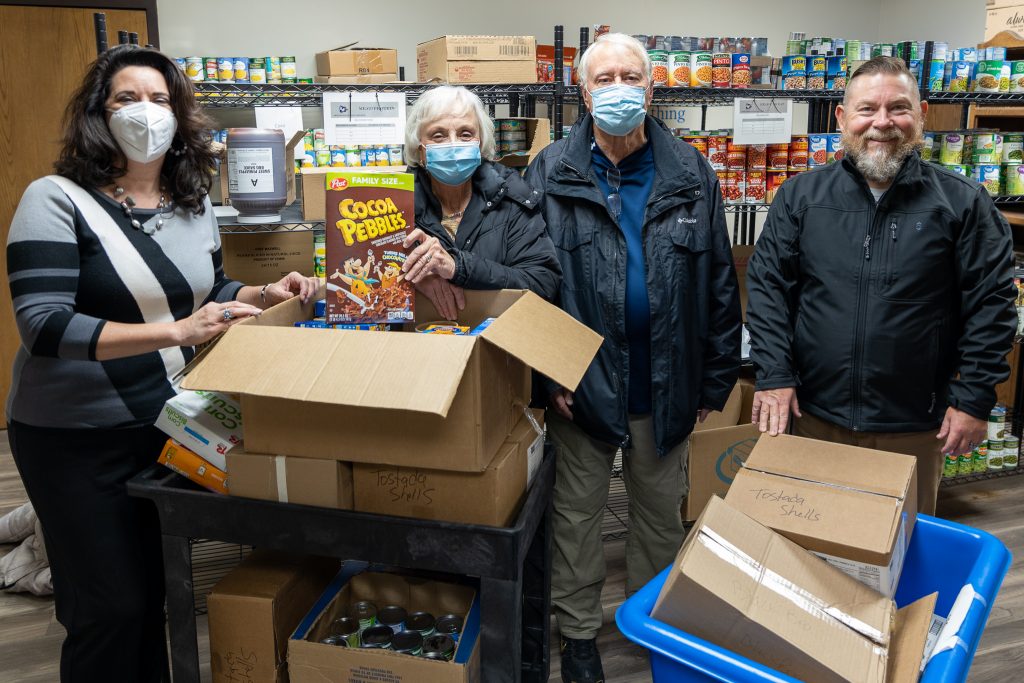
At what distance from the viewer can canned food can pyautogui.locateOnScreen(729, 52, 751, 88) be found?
332cm

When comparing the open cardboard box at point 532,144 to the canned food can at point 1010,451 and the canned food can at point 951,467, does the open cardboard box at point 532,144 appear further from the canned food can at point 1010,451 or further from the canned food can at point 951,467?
the canned food can at point 1010,451

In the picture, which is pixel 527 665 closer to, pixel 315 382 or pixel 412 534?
pixel 412 534

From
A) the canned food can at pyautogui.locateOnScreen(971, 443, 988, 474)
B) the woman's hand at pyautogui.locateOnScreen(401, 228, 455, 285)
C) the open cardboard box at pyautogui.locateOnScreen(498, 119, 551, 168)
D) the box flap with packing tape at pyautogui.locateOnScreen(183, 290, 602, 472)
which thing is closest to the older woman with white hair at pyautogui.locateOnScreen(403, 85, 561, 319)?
the woman's hand at pyautogui.locateOnScreen(401, 228, 455, 285)

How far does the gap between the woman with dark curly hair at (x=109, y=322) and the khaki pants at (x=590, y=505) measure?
0.92m

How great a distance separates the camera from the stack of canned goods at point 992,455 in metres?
3.78

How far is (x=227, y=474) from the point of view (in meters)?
1.57

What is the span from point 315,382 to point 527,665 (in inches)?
39.7

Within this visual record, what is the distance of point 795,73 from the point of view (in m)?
3.44

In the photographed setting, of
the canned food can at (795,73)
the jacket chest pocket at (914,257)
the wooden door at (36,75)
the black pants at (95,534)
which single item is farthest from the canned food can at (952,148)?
the wooden door at (36,75)

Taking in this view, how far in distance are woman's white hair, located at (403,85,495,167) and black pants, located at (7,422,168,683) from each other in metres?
0.91

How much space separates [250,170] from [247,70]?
905 mm

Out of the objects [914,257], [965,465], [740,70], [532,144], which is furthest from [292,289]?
[965,465]

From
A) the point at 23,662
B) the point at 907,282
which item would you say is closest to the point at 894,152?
the point at 907,282

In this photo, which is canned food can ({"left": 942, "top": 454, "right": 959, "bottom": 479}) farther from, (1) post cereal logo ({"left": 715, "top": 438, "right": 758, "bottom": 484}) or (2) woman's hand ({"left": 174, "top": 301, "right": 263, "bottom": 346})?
(2) woman's hand ({"left": 174, "top": 301, "right": 263, "bottom": 346})
